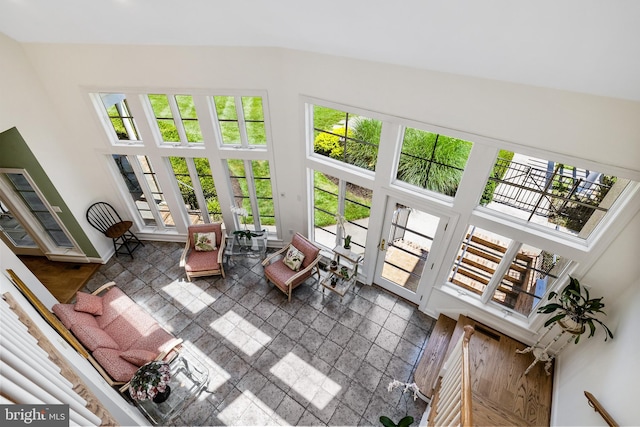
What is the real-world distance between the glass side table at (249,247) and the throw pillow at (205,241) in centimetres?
32

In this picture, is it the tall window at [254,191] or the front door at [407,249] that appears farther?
the tall window at [254,191]

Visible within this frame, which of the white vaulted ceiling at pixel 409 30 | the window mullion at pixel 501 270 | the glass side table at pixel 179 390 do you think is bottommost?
the glass side table at pixel 179 390

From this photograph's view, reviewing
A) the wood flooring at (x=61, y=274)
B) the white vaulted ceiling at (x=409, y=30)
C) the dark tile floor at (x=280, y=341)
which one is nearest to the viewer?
the white vaulted ceiling at (x=409, y=30)

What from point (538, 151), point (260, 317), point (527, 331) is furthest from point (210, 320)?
point (538, 151)

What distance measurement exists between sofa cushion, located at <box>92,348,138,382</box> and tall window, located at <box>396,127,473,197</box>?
4595 mm

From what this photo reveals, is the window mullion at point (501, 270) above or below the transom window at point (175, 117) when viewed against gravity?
below

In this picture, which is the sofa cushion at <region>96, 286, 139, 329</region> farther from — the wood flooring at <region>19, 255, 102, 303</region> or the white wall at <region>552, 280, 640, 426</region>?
the white wall at <region>552, 280, 640, 426</region>

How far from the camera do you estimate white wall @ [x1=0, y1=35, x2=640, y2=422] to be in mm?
3236

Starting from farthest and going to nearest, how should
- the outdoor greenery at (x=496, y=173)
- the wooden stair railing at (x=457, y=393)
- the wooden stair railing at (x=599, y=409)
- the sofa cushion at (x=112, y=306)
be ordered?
the sofa cushion at (x=112, y=306) → the outdoor greenery at (x=496, y=173) → the wooden stair railing at (x=599, y=409) → the wooden stair railing at (x=457, y=393)

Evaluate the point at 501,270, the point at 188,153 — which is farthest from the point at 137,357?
the point at 501,270

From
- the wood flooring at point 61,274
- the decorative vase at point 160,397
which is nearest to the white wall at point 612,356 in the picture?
the decorative vase at point 160,397

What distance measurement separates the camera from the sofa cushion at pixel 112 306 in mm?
5039

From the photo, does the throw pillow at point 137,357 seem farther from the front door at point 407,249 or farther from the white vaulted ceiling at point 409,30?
the white vaulted ceiling at point 409,30

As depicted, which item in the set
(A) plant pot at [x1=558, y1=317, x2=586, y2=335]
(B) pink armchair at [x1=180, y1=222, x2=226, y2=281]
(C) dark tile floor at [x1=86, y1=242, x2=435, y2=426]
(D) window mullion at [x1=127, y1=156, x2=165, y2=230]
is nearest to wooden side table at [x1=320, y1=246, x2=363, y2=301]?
(C) dark tile floor at [x1=86, y1=242, x2=435, y2=426]
